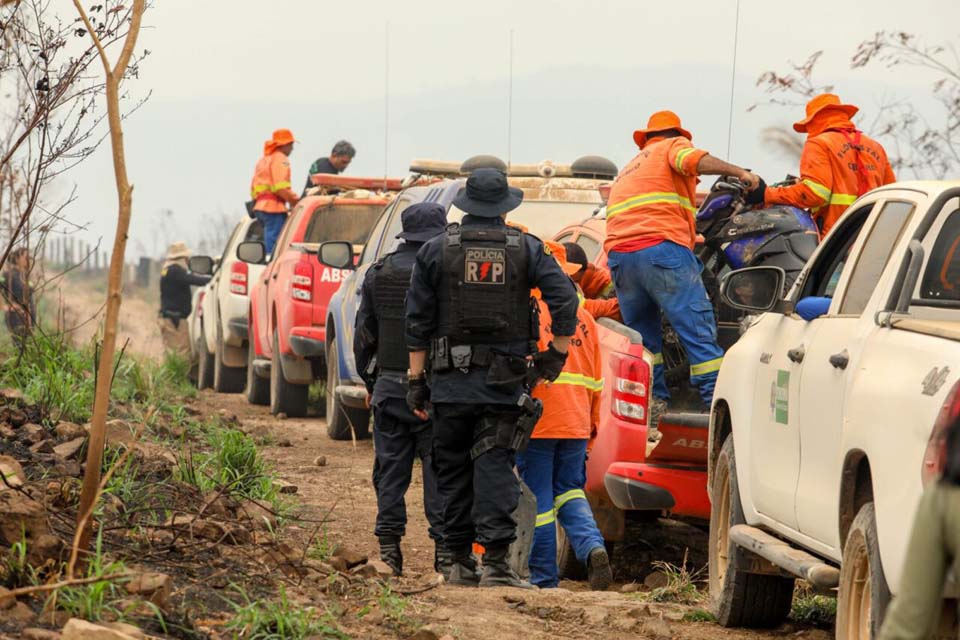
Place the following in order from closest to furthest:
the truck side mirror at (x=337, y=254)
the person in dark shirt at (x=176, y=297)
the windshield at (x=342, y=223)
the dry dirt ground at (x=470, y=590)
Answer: the dry dirt ground at (x=470, y=590) < the truck side mirror at (x=337, y=254) < the windshield at (x=342, y=223) < the person in dark shirt at (x=176, y=297)

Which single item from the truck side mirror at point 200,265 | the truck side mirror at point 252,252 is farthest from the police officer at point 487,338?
the truck side mirror at point 200,265

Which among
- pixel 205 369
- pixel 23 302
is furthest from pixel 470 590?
pixel 205 369

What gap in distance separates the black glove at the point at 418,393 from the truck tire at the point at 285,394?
7.99m

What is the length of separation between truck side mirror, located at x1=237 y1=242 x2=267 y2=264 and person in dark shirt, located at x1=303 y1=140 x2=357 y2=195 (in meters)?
2.53

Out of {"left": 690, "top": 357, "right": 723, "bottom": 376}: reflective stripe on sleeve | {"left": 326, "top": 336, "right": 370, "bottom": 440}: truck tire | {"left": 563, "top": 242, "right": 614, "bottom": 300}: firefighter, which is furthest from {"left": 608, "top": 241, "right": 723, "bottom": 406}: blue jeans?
{"left": 326, "top": 336, "right": 370, "bottom": 440}: truck tire

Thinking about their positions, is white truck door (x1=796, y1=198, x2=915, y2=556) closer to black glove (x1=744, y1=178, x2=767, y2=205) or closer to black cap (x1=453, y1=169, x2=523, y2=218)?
black cap (x1=453, y1=169, x2=523, y2=218)

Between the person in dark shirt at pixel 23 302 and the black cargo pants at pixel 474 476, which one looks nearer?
the black cargo pants at pixel 474 476

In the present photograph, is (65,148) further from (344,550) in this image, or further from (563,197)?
(563,197)

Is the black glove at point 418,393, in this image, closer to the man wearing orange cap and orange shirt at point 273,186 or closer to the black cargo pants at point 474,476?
the black cargo pants at point 474,476

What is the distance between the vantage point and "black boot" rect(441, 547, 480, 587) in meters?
7.99

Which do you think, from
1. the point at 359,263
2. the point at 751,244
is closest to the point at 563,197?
the point at 359,263

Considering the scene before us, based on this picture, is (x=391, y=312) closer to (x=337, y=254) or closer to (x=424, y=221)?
(x=424, y=221)

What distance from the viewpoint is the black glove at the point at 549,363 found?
7.72 m

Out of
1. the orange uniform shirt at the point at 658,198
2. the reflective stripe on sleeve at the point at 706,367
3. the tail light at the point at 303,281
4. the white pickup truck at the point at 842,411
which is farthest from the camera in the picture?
the tail light at the point at 303,281
